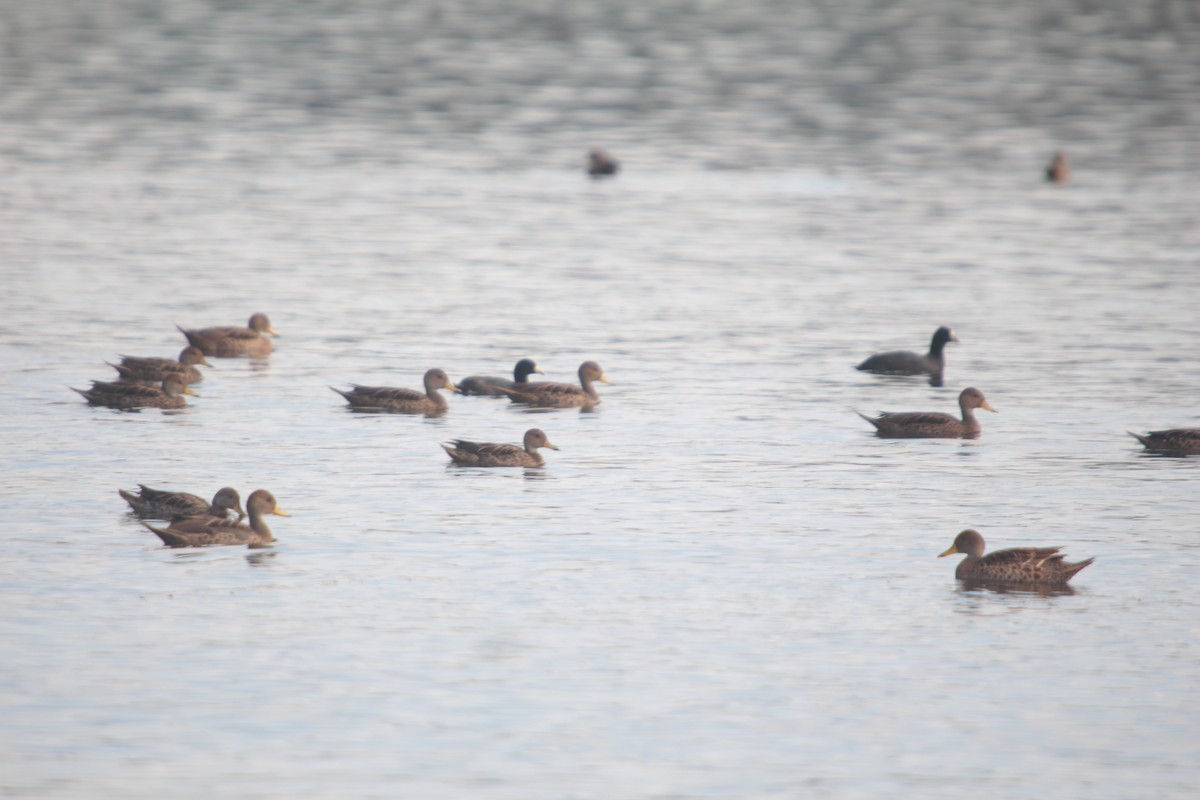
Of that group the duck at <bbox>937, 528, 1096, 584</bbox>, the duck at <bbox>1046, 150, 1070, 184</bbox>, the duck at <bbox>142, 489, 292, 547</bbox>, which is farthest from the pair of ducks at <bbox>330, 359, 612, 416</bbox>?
the duck at <bbox>1046, 150, 1070, 184</bbox>

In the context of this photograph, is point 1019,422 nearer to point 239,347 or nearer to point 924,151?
point 239,347

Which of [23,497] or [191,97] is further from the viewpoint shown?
[191,97]

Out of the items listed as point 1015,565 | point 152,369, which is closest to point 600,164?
point 152,369

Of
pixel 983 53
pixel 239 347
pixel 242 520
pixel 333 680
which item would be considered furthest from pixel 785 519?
pixel 983 53

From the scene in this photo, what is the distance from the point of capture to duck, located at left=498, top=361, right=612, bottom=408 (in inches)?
1105

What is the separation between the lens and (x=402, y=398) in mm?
27312

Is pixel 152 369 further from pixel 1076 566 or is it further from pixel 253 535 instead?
pixel 1076 566

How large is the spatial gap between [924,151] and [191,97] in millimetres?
29182

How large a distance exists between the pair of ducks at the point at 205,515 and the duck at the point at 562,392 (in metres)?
7.75

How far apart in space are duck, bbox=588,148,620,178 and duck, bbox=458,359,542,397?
93.1 feet

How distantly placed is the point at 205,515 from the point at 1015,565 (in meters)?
8.13

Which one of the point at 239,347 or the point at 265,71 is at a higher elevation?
the point at 265,71

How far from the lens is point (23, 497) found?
21.6 m

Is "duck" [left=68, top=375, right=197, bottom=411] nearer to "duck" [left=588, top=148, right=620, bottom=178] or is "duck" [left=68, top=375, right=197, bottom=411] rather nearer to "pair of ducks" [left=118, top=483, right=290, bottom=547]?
"pair of ducks" [left=118, top=483, right=290, bottom=547]
